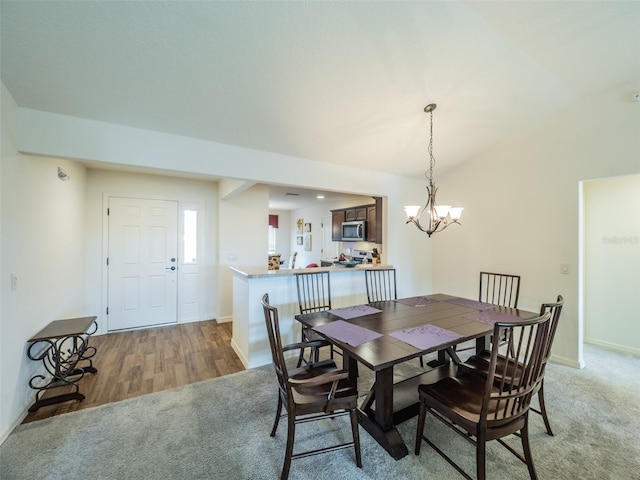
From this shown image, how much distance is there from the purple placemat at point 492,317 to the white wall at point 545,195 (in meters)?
1.32

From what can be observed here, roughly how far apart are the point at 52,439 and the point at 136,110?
8.28ft

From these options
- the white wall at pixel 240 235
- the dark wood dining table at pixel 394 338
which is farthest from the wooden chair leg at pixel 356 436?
the white wall at pixel 240 235

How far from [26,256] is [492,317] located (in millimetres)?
3955

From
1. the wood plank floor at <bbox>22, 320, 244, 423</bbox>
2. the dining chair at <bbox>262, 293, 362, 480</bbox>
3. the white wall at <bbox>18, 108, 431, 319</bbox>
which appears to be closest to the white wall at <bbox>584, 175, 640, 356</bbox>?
the white wall at <bbox>18, 108, 431, 319</bbox>

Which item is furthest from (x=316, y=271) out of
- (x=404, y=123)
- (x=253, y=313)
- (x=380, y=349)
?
(x=404, y=123)

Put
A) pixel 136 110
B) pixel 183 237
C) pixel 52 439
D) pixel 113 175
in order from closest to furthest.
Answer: pixel 52 439 → pixel 136 110 → pixel 113 175 → pixel 183 237

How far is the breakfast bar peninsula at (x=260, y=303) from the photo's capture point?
3.04 m

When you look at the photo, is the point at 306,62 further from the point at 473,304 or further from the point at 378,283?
the point at 473,304

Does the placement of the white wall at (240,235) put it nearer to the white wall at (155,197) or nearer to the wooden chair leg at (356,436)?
the white wall at (155,197)

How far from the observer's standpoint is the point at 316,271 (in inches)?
130

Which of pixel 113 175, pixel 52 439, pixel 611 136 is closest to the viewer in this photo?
pixel 52 439

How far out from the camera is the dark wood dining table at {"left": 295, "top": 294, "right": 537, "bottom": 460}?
1.76m

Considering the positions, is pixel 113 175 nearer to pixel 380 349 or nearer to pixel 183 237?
pixel 183 237

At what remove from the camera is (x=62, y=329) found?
2.53 meters
